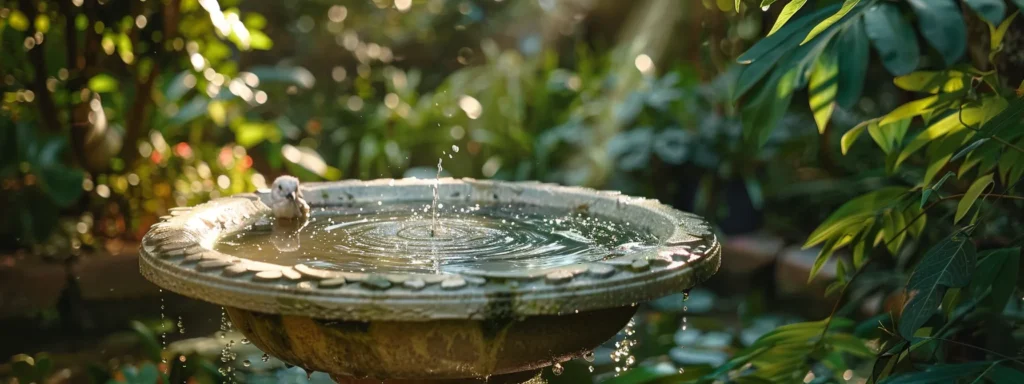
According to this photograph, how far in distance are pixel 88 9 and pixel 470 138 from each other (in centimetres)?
234

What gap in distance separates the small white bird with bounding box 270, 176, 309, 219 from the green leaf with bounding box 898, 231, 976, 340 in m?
1.37

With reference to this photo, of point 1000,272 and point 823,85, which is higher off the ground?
point 823,85

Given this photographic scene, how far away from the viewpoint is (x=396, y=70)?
6512 mm

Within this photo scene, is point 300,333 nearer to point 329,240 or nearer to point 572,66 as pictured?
point 329,240

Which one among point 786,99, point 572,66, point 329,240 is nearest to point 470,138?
point 572,66

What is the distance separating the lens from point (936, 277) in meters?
1.22

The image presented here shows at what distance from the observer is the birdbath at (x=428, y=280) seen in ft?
4.37

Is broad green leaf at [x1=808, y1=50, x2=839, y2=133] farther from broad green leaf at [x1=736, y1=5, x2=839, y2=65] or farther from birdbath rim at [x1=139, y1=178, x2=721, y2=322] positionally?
birdbath rim at [x1=139, y1=178, x2=721, y2=322]

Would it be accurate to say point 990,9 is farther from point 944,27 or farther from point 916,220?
point 916,220

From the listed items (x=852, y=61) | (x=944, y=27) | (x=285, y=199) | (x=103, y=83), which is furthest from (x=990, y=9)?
(x=103, y=83)

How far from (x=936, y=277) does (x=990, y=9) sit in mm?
503

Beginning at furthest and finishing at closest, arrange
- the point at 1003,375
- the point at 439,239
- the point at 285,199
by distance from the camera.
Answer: the point at 285,199 < the point at 439,239 < the point at 1003,375

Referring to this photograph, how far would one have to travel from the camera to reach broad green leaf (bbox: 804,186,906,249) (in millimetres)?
1750

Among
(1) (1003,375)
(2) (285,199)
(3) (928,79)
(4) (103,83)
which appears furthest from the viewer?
(4) (103,83)
